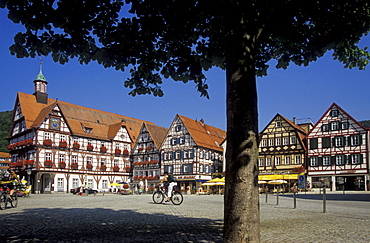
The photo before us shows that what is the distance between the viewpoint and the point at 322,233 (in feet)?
27.0

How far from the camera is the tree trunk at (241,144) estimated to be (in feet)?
16.2

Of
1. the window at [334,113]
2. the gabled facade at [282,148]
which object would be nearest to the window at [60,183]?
the gabled facade at [282,148]

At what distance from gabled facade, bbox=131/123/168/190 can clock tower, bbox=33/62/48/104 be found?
17.6m

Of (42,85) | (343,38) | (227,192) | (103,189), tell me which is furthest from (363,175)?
(42,85)

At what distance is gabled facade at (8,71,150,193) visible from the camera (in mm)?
57812

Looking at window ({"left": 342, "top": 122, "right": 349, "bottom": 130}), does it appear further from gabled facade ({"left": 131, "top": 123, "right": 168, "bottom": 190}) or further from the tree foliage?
the tree foliage

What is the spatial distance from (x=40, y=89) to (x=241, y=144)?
228 ft

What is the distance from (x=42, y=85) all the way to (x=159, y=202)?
5588cm

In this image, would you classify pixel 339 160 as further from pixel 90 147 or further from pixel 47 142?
pixel 47 142

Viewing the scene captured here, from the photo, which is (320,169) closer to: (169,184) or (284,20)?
(169,184)

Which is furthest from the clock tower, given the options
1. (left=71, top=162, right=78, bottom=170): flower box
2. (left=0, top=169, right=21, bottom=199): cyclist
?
(left=0, top=169, right=21, bottom=199): cyclist

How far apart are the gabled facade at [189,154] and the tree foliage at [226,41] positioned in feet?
162

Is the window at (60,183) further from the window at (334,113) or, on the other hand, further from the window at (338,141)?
the window at (334,113)

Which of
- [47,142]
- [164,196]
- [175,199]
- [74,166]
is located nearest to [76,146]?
[74,166]
